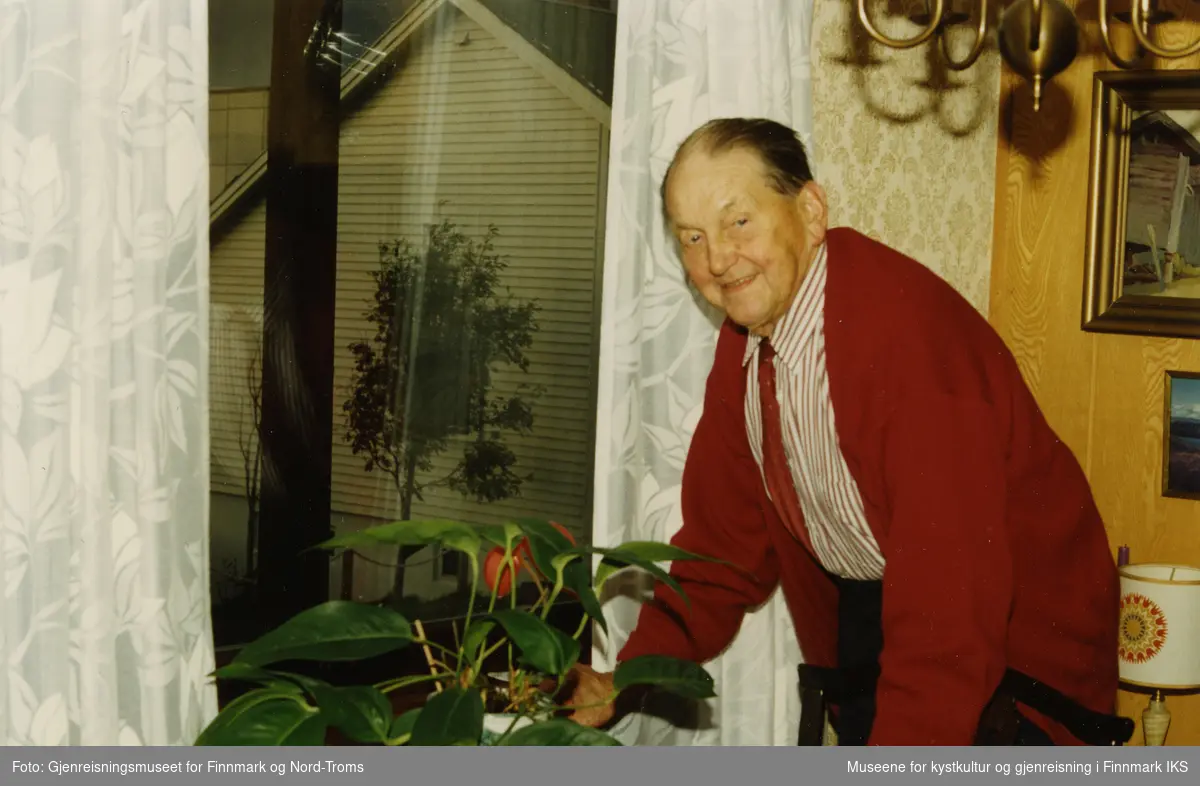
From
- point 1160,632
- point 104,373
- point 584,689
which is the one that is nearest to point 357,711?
point 584,689

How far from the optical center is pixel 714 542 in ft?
5.57

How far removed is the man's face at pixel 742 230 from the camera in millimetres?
1433

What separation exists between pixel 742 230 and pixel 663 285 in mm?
464

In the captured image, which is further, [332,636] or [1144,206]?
[1144,206]

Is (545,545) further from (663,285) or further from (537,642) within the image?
(663,285)

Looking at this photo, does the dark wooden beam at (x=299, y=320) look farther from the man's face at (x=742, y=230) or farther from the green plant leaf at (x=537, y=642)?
the green plant leaf at (x=537, y=642)

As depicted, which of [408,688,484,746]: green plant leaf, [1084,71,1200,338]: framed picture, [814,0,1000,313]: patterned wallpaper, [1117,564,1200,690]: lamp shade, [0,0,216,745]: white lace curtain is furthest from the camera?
[1084,71,1200,338]: framed picture

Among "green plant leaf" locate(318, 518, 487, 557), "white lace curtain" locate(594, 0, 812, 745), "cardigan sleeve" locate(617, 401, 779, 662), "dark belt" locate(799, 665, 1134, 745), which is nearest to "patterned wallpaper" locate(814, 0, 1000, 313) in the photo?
"white lace curtain" locate(594, 0, 812, 745)

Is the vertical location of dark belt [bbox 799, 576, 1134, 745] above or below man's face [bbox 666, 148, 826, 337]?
below

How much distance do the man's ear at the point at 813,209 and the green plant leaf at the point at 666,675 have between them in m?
0.65

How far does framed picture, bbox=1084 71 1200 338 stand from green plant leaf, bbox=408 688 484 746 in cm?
248

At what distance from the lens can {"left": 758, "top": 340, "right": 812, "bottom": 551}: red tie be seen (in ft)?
5.18

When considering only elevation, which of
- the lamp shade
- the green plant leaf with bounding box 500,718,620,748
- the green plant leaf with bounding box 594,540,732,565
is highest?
the green plant leaf with bounding box 594,540,732,565

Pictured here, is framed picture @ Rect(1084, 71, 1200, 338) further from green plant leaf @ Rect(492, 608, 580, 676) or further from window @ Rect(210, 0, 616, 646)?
green plant leaf @ Rect(492, 608, 580, 676)
